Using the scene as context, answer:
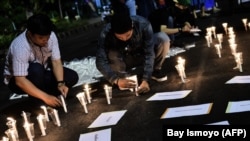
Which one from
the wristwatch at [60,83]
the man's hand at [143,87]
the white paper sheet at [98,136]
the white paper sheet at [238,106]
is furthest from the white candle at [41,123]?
the white paper sheet at [238,106]

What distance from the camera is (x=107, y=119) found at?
17.2 feet

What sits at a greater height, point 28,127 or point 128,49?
point 128,49

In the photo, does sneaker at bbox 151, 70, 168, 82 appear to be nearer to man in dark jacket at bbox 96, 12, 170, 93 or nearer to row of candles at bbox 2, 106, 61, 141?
man in dark jacket at bbox 96, 12, 170, 93

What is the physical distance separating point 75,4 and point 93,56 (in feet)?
60.3

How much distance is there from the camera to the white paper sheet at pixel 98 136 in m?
4.56

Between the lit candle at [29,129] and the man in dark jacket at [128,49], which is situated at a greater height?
the man in dark jacket at [128,49]

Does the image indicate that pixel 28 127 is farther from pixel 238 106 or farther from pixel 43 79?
pixel 238 106

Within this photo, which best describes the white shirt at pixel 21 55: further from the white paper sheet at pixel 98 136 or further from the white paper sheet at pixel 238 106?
the white paper sheet at pixel 238 106

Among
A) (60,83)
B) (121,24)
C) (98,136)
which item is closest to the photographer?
(98,136)

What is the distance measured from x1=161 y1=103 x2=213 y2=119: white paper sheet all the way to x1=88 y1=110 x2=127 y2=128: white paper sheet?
0.60 meters

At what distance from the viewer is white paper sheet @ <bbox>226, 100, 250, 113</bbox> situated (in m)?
4.57

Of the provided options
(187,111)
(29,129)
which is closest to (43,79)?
(29,129)

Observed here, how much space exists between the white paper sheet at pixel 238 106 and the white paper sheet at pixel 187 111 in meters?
0.23

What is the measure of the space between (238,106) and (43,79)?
277 cm
